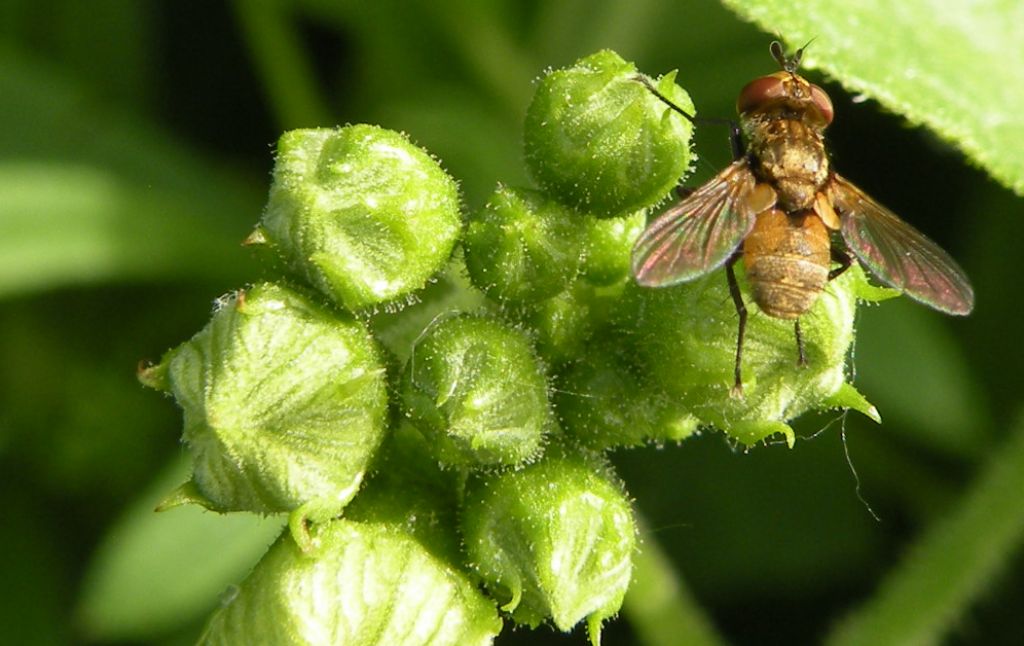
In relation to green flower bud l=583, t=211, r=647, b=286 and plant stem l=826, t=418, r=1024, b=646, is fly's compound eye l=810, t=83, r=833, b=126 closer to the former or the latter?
green flower bud l=583, t=211, r=647, b=286

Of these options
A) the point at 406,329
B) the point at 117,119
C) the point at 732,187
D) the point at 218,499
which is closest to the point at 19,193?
the point at 117,119

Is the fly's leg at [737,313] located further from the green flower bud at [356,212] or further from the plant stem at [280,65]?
the plant stem at [280,65]

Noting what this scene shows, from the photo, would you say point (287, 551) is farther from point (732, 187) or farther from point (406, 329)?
point (732, 187)

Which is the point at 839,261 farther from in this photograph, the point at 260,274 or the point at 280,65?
the point at 280,65

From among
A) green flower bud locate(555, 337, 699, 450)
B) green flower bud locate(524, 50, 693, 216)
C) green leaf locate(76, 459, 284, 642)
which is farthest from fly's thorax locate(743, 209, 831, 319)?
green leaf locate(76, 459, 284, 642)

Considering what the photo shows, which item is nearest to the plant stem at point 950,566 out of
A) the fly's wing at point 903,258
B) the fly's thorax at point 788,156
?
the fly's wing at point 903,258
